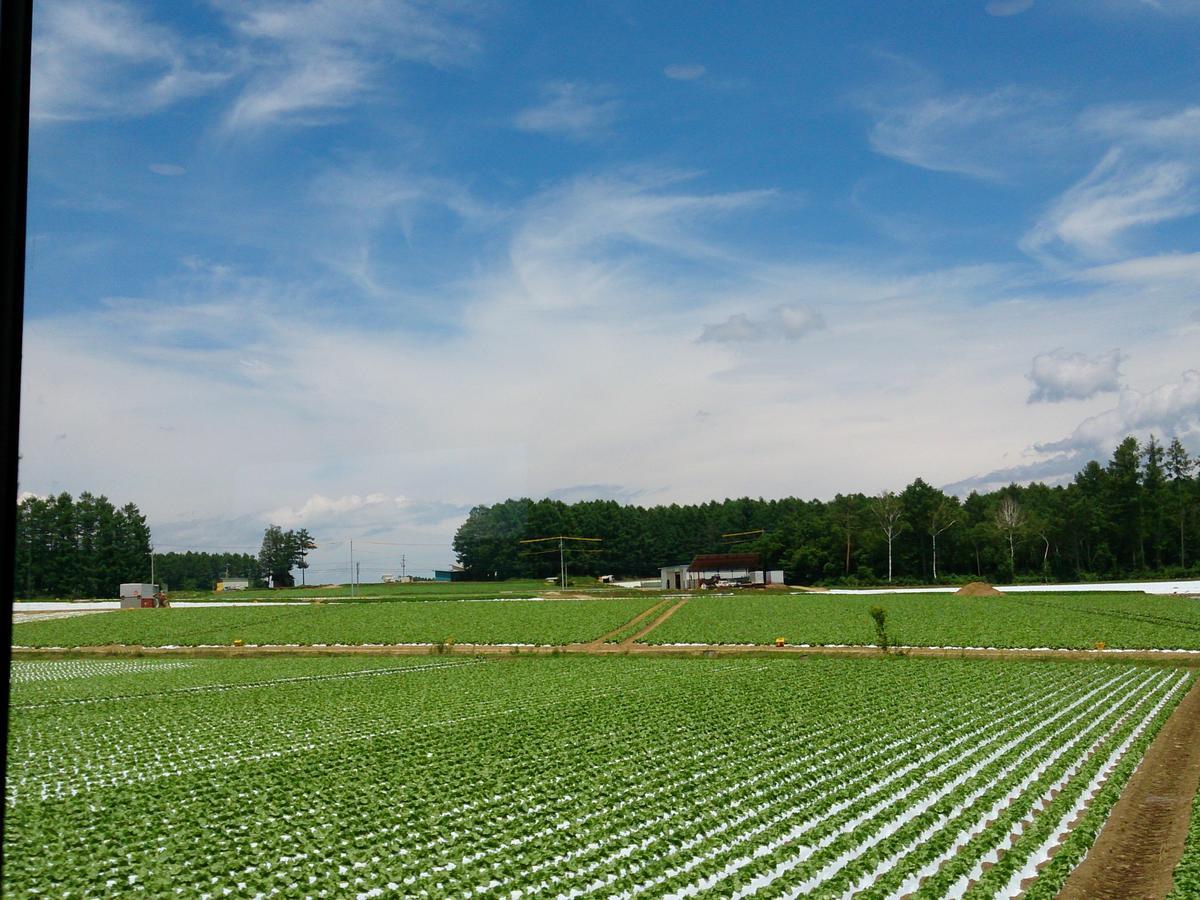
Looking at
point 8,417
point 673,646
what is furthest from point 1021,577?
point 8,417

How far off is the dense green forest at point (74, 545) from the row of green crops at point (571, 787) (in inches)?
142

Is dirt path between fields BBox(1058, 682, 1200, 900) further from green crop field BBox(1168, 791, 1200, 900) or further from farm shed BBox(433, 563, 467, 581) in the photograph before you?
farm shed BBox(433, 563, 467, 581)

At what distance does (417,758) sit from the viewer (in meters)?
18.6

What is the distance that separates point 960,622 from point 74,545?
151 ft

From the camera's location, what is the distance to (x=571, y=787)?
16.2m

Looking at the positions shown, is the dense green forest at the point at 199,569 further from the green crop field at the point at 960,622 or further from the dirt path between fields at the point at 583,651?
the green crop field at the point at 960,622

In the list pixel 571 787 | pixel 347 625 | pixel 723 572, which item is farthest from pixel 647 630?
pixel 723 572

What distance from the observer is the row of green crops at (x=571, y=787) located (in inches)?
468

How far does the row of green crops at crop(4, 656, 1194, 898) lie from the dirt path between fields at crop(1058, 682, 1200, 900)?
0.33m

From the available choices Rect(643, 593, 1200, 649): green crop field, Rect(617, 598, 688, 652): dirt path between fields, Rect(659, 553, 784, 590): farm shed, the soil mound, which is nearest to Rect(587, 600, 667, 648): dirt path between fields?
Rect(617, 598, 688, 652): dirt path between fields

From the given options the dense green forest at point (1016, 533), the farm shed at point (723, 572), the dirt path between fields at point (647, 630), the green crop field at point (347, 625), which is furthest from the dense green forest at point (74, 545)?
the dense green forest at point (1016, 533)

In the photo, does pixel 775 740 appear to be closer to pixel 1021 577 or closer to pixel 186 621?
pixel 186 621

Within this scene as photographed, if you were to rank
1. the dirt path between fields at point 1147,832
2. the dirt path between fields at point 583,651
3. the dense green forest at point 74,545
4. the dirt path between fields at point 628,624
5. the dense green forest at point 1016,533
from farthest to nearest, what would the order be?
the dense green forest at point 1016,533 < the dirt path between fields at point 628,624 < the dirt path between fields at point 583,651 < the dirt path between fields at point 1147,832 < the dense green forest at point 74,545

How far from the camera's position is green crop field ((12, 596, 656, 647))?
51344mm
